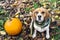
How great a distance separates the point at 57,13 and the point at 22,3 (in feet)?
2.82

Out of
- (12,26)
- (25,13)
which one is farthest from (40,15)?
(25,13)

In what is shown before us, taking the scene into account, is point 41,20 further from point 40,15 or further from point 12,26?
point 12,26

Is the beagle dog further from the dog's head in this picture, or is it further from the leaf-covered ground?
the leaf-covered ground

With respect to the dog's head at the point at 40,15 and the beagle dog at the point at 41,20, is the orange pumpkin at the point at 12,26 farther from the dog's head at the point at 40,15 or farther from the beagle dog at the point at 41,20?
the dog's head at the point at 40,15

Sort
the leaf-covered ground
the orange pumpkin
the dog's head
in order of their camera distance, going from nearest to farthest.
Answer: the dog's head
the orange pumpkin
the leaf-covered ground

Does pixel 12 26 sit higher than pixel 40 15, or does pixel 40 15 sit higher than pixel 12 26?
pixel 40 15

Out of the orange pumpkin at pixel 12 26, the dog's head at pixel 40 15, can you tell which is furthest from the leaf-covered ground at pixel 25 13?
the dog's head at pixel 40 15

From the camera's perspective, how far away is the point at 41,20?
3.35 m

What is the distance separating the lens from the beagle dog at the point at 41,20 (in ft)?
10.9

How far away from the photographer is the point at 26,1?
4656 mm

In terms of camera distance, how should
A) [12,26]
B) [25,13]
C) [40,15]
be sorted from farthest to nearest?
1. [25,13]
2. [12,26]
3. [40,15]

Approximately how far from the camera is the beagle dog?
3.32 meters

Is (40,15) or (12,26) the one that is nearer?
(40,15)

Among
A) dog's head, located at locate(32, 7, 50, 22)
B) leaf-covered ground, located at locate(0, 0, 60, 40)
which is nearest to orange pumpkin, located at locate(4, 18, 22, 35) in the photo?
leaf-covered ground, located at locate(0, 0, 60, 40)
